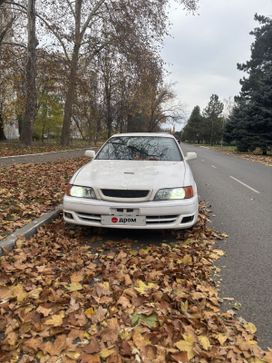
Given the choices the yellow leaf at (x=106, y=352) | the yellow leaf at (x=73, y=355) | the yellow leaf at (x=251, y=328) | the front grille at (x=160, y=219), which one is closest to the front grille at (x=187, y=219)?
the front grille at (x=160, y=219)

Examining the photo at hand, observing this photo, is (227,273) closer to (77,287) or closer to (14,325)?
(77,287)

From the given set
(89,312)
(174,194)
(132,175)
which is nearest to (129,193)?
(132,175)

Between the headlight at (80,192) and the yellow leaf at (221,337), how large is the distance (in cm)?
275

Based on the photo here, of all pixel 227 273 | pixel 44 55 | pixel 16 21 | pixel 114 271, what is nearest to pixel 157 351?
pixel 114 271

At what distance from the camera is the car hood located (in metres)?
5.35

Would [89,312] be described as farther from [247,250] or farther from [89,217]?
[247,250]

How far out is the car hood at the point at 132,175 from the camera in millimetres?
5348

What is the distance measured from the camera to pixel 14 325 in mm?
3264

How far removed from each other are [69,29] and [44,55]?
4.31 metres

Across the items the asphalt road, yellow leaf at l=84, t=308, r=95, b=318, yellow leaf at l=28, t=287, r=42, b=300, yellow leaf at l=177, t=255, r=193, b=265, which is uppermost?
yellow leaf at l=177, t=255, r=193, b=265

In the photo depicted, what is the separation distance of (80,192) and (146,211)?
0.99 meters

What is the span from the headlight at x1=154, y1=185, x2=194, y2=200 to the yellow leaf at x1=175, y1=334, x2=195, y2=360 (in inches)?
94.2

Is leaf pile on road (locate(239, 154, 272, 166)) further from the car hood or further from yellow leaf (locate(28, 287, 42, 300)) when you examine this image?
yellow leaf (locate(28, 287, 42, 300))

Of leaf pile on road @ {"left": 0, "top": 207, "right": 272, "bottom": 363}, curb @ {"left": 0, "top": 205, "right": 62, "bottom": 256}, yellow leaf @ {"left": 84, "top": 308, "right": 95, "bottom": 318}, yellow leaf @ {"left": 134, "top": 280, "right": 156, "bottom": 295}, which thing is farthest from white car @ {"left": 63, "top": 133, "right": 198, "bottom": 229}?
yellow leaf @ {"left": 84, "top": 308, "right": 95, "bottom": 318}
